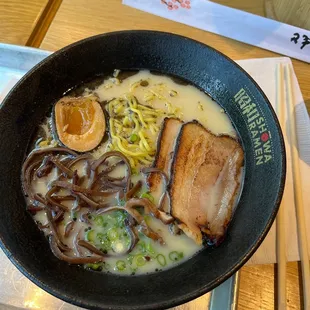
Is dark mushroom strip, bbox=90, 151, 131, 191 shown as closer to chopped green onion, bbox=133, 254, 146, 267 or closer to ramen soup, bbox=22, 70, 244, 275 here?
ramen soup, bbox=22, 70, 244, 275

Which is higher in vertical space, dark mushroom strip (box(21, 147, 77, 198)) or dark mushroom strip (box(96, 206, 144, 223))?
dark mushroom strip (box(21, 147, 77, 198))

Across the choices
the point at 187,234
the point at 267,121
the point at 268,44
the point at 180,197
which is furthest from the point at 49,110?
the point at 268,44

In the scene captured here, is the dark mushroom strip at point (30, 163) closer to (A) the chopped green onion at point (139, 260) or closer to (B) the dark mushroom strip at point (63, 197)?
(B) the dark mushroom strip at point (63, 197)

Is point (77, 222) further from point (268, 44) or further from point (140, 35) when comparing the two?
point (268, 44)

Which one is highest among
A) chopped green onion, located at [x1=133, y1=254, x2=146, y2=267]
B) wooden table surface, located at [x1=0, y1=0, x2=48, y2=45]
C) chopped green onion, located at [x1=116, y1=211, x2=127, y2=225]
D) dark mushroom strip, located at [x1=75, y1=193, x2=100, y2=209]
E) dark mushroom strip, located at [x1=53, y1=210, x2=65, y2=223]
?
wooden table surface, located at [x1=0, y1=0, x2=48, y2=45]

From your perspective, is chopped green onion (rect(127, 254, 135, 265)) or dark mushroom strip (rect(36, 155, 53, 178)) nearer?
chopped green onion (rect(127, 254, 135, 265))

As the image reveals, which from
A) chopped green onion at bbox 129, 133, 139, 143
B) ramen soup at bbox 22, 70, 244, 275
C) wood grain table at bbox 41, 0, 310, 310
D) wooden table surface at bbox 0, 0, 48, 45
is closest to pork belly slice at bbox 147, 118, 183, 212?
ramen soup at bbox 22, 70, 244, 275

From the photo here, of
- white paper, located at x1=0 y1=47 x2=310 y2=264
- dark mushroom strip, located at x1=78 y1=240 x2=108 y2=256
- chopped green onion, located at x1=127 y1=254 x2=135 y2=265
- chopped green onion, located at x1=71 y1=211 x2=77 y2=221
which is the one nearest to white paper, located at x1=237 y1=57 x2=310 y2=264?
white paper, located at x1=0 y1=47 x2=310 y2=264

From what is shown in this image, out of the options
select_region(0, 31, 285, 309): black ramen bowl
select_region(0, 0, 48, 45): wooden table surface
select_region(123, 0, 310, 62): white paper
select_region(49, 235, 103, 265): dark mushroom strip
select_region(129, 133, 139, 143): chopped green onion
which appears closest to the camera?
select_region(0, 31, 285, 309): black ramen bowl

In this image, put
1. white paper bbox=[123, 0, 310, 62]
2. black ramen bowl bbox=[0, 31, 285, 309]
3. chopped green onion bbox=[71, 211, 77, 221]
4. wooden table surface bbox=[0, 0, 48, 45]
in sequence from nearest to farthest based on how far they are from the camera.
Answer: black ramen bowl bbox=[0, 31, 285, 309]
chopped green onion bbox=[71, 211, 77, 221]
white paper bbox=[123, 0, 310, 62]
wooden table surface bbox=[0, 0, 48, 45]
